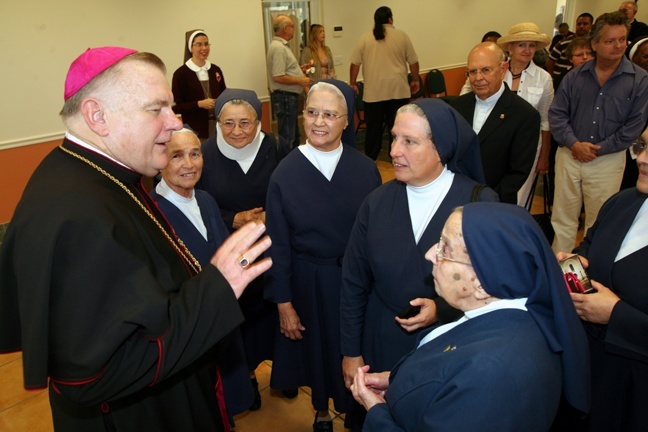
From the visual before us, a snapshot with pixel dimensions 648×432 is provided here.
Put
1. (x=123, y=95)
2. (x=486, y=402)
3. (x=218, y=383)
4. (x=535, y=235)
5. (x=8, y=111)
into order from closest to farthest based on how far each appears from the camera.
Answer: (x=486, y=402), (x=535, y=235), (x=123, y=95), (x=218, y=383), (x=8, y=111)

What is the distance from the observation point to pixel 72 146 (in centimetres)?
150

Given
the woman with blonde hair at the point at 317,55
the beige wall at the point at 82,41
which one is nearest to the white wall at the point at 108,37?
the beige wall at the point at 82,41

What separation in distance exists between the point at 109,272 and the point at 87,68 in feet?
2.06

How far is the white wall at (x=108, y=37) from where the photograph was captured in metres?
5.26

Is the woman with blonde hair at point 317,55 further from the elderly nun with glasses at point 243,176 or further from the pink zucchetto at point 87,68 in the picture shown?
the pink zucchetto at point 87,68

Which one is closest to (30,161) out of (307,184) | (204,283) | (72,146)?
(307,184)

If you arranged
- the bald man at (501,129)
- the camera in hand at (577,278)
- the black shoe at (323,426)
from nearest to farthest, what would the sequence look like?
the camera in hand at (577,278) → the black shoe at (323,426) → the bald man at (501,129)

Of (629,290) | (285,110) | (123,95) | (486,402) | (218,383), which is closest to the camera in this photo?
(486,402)

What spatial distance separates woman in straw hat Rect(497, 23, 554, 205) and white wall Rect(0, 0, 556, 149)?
428 centimetres

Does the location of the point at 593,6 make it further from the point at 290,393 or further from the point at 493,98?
the point at 290,393

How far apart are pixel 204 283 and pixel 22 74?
17.0 feet

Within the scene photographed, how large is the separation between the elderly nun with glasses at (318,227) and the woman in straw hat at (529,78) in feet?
7.47

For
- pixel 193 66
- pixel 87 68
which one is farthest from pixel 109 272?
pixel 193 66

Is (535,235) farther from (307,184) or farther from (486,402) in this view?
(307,184)
